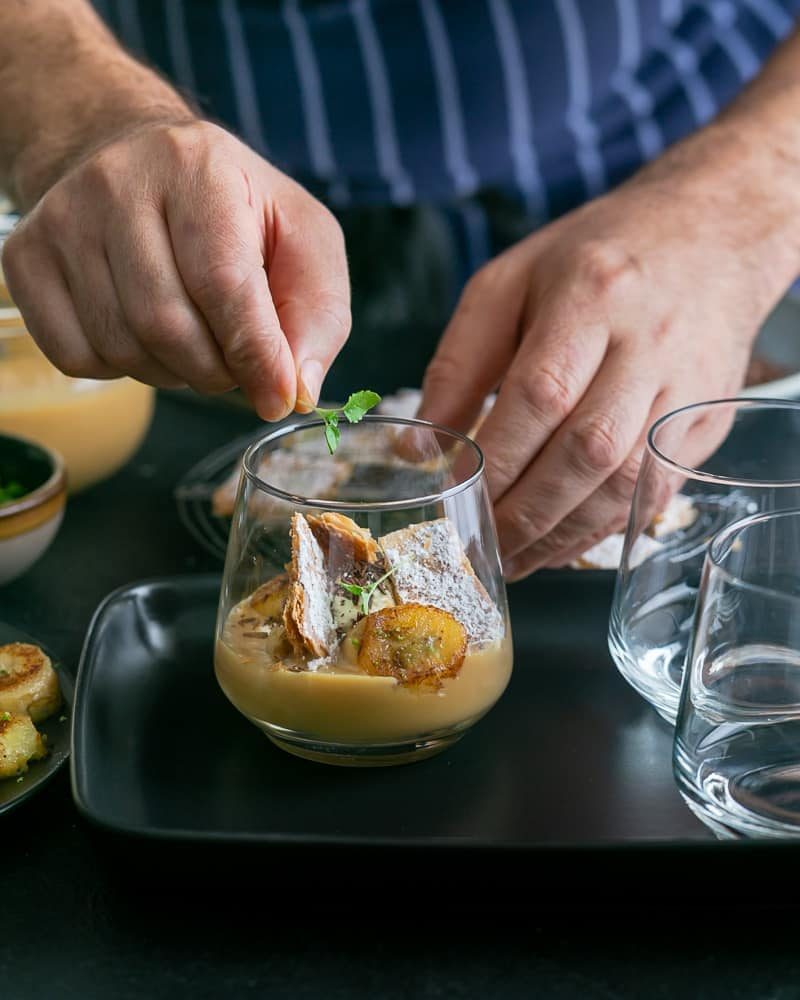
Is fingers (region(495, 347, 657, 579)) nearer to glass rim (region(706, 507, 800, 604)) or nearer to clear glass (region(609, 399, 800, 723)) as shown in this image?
clear glass (region(609, 399, 800, 723))

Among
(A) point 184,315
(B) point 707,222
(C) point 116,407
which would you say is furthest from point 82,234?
(B) point 707,222

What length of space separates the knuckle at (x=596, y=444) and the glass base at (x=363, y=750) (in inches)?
9.5

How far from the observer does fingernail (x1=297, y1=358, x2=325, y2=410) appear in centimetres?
79

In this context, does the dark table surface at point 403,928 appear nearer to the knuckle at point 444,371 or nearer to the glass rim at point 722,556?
the glass rim at point 722,556

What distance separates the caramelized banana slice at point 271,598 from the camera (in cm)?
80

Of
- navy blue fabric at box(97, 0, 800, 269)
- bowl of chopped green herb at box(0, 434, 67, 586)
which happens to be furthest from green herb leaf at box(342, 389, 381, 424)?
navy blue fabric at box(97, 0, 800, 269)

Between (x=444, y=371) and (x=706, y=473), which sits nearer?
(x=706, y=473)

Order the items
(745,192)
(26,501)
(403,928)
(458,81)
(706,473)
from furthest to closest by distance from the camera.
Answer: (458,81) < (745,192) < (26,501) < (706,473) < (403,928)

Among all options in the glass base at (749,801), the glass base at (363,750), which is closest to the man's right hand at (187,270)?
the glass base at (363,750)

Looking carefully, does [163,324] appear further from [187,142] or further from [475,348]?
[475,348]

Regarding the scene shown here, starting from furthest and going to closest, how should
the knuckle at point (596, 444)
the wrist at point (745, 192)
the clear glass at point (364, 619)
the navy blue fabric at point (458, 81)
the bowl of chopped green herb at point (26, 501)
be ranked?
the navy blue fabric at point (458, 81), the wrist at point (745, 192), the bowl of chopped green herb at point (26, 501), the knuckle at point (596, 444), the clear glass at point (364, 619)

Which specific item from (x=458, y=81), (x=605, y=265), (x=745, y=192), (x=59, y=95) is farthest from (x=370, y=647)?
(x=458, y=81)

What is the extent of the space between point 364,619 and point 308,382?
161 mm

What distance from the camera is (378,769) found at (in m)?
0.81
